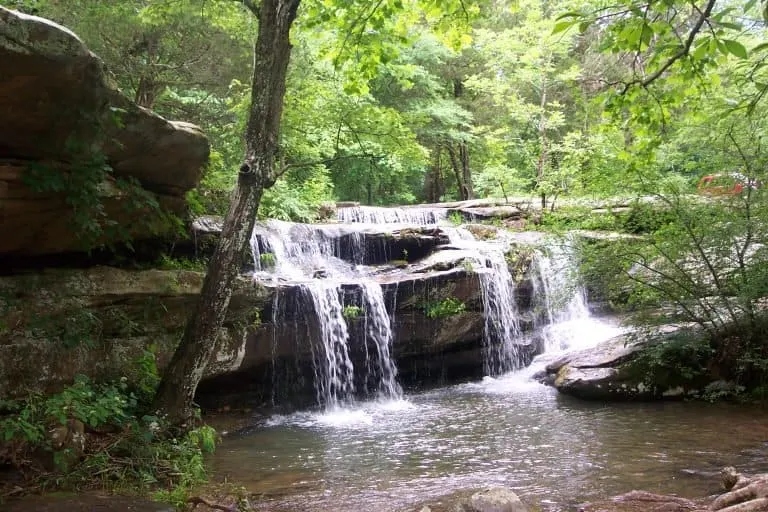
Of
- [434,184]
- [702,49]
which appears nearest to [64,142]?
[702,49]

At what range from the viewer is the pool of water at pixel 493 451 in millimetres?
4973

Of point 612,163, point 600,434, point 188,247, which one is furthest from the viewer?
point 612,163

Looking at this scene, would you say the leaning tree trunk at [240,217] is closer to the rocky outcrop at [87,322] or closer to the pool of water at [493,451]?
the rocky outcrop at [87,322]

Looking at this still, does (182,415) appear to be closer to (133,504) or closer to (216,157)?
(133,504)

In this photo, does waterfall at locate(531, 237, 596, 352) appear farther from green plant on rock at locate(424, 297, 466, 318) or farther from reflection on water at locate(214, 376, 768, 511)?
reflection on water at locate(214, 376, 768, 511)

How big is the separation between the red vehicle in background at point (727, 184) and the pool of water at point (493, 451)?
3.02 m

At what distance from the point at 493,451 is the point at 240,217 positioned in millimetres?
3814

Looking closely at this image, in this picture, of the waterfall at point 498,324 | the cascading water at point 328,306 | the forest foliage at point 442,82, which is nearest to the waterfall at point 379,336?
the cascading water at point 328,306

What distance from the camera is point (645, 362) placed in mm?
8602

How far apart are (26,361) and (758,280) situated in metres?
8.76

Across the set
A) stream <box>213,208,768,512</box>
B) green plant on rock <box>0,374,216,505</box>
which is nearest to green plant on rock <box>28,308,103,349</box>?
green plant on rock <box>0,374,216,505</box>

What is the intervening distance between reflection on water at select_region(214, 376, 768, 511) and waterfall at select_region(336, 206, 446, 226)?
783cm

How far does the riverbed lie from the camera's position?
4973mm

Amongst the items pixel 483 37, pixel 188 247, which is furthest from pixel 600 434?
pixel 483 37
